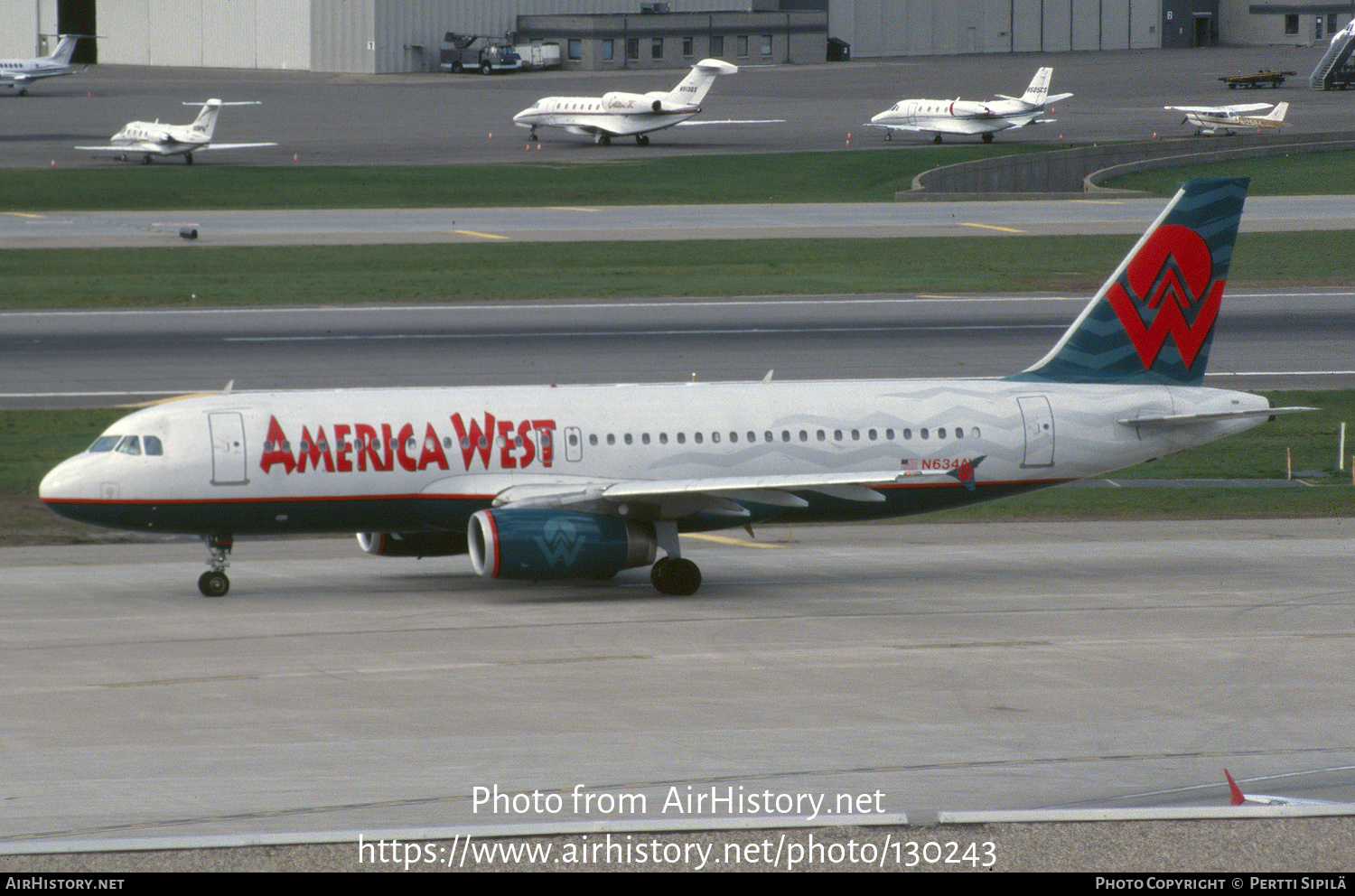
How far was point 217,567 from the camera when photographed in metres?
30.1

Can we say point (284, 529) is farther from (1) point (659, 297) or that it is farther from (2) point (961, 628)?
(1) point (659, 297)

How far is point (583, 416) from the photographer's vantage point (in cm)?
3089

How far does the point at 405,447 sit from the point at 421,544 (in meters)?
2.48

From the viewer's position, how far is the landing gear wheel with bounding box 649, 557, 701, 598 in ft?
98.7

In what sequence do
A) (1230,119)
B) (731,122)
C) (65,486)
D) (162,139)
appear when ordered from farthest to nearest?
(731,122) < (1230,119) < (162,139) < (65,486)

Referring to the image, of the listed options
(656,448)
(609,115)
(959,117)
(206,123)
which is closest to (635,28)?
(609,115)

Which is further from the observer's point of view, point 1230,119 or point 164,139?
point 1230,119

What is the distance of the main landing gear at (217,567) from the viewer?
29828 mm

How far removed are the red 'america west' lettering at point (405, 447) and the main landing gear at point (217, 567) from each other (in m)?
1.75

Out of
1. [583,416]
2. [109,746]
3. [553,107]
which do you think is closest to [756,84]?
[553,107]

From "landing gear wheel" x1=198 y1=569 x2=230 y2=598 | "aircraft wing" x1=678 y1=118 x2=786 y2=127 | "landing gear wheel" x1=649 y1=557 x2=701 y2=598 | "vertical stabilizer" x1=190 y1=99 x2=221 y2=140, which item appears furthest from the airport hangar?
"landing gear wheel" x1=649 y1=557 x2=701 y2=598

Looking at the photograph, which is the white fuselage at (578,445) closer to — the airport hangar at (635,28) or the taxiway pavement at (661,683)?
the taxiway pavement at (661,683)

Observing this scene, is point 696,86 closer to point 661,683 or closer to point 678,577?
point 678,577

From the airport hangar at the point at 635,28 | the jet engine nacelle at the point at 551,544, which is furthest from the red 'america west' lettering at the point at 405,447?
the airport hangar at the point at 635,28
